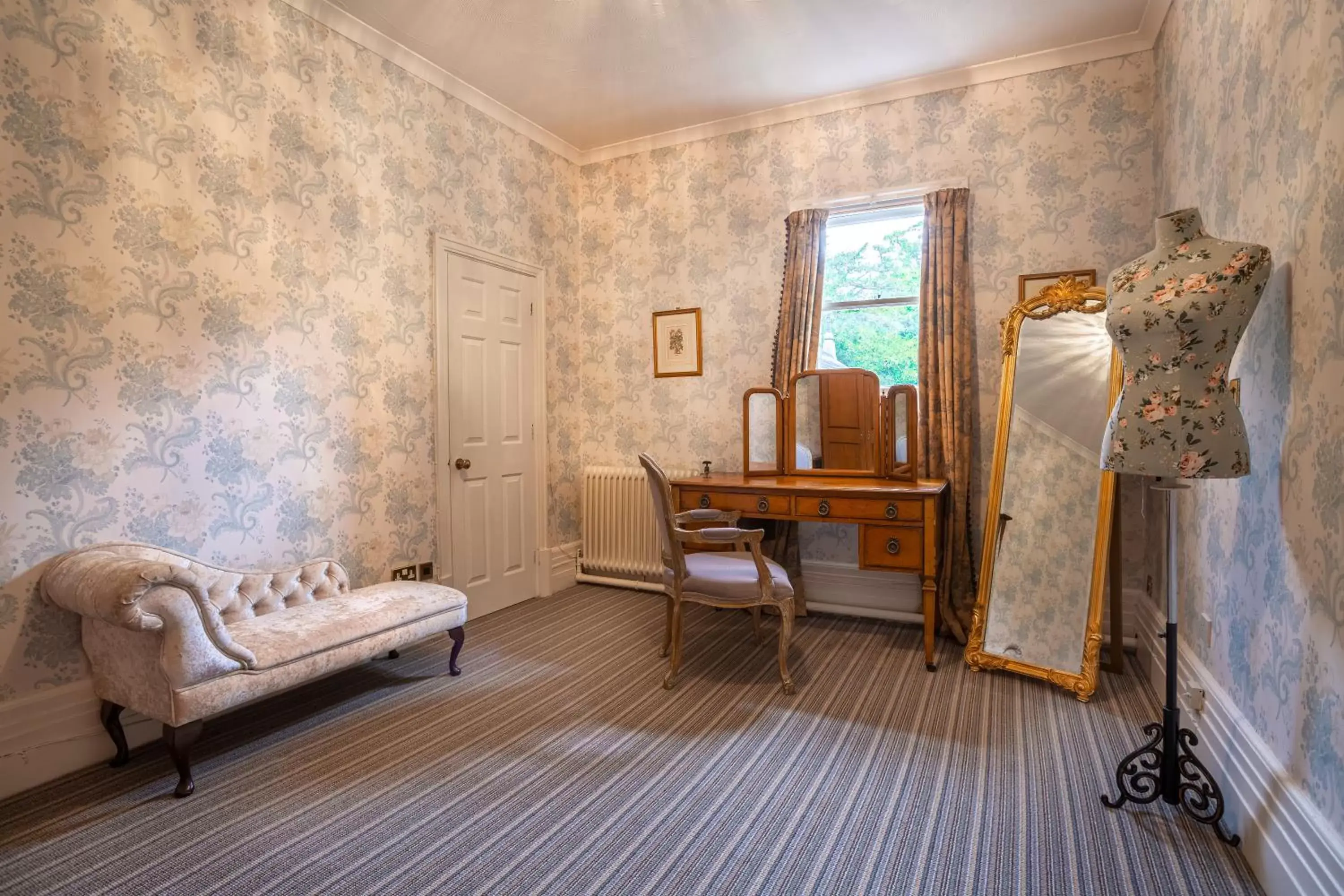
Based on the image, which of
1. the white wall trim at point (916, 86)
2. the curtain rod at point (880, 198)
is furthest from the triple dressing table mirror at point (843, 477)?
the white wall trim at point (916, 86)

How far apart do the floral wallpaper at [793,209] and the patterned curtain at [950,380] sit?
0.38 feet

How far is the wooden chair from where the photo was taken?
2676 millimetres

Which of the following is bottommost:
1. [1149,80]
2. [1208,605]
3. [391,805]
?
[391,805]

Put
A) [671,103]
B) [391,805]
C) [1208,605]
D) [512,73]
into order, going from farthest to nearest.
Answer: [671,103], [512,73], [1208,605], [391,805]

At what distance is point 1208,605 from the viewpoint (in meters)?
2.14

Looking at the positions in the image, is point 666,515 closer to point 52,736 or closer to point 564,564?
point 564,564

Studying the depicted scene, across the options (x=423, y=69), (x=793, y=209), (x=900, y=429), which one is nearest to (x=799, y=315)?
(x=793, y=209)

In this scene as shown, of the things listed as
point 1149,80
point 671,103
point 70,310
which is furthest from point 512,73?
point 1149,80

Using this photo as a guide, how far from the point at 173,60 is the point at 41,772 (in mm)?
2527

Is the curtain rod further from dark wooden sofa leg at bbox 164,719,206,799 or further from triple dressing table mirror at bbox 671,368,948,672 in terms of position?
dark wooden sofa leg at bbox 164,719,206,799

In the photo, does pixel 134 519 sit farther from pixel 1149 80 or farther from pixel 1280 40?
pixel 1149 80

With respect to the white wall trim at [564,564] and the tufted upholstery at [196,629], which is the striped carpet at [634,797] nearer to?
the tufted upholstery at [196,629]

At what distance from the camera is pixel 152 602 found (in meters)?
1.94

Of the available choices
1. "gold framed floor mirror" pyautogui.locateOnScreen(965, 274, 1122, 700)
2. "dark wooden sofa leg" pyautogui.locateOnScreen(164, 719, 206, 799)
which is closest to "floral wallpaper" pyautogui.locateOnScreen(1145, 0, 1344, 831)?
"gold framed floor mirror" pyautogui.locateOnScreen(965, 274, 1122, 700)
